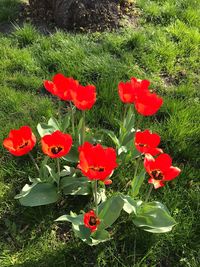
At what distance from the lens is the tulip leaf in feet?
9.09

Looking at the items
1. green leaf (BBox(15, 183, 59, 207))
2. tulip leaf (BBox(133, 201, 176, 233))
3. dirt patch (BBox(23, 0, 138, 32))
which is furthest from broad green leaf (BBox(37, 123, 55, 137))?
dirt patch (BBox(23, 0, 138, 32))

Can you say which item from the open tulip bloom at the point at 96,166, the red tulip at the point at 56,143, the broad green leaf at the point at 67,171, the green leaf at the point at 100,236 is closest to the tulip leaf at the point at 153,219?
the open tulip bloom at the point at 96,166

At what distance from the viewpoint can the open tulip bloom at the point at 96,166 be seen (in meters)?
2.51

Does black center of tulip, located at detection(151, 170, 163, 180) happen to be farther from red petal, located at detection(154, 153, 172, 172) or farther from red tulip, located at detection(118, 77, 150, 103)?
red tulip, located at detection(118, 77, 150, 103)

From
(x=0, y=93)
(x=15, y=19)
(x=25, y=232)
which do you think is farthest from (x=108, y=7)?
(x=25, y=232)

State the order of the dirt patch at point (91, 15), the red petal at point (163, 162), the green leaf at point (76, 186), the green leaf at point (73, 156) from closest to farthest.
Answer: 1. the red petal at point (163, 162)
2. the green leaf at point (76, 186)
3. the green leaf at point (73, 156)
4. the dirt patch at point (91, 15)

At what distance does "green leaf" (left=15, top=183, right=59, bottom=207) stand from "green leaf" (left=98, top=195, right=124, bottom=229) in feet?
1.46

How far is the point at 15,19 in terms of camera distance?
5.64m

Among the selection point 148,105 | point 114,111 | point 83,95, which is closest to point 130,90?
point 148,105

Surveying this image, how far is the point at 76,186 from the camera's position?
123 inches

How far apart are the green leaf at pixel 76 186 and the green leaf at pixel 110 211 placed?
0.39 metres

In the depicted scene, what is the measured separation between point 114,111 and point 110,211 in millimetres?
1496

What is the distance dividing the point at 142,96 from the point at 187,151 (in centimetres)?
109

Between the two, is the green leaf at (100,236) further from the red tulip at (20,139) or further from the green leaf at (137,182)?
the red tulip at (20,139)
